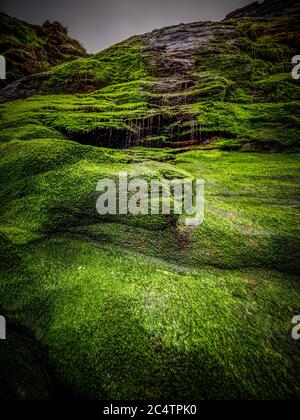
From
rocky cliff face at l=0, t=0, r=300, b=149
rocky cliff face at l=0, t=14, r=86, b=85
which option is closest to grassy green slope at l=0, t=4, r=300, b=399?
rocky cliff face at l=0, t=0, r=300, b=149

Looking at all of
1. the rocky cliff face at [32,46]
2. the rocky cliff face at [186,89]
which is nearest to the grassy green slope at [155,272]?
the rocky cliff face at [186,89]

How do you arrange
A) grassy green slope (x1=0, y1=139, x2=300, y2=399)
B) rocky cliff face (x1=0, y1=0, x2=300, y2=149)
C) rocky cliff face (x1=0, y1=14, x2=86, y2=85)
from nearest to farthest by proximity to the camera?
grassy green slope (x1=0, y1=139, x2=300, y2=399) < rocky cliff face (x1=0, y1=0, x2=300, y2=149) < rocky cliff face (x1=0, y1=14, x2=86, y2=85)

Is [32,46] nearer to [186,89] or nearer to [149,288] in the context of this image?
[186,89]

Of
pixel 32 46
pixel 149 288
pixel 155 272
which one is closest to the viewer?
→ pixel 149 288

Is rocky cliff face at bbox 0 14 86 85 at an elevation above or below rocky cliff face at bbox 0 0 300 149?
above

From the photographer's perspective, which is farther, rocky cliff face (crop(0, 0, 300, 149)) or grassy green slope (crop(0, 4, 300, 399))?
rocky cliff face (crop(0, 0, 300, 149))

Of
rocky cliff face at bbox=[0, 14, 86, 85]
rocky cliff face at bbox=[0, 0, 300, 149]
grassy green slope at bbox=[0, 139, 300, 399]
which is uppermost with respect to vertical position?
rocky cliff face at bbox=[0, 14, 86, 85]

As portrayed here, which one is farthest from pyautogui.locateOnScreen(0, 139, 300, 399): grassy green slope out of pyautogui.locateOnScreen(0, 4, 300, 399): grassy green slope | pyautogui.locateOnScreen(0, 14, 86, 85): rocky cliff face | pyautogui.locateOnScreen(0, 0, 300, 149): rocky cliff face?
pyautogui.locateOnScreen(0, 14, 86, 85): rocky cliff face

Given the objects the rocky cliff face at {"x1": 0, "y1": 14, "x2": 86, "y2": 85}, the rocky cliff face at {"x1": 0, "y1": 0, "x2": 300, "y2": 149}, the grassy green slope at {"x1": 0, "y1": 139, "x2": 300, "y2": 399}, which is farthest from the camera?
the rocky cliff face at {"x1": 0, "y1": 14, "x2": 86, "y2": 85}

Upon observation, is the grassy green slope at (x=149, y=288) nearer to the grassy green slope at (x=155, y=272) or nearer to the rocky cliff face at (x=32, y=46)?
the grassy green slope at (x=155, y=272)

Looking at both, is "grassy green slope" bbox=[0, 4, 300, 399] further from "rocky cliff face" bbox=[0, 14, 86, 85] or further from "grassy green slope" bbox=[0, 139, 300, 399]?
"rocky cliff face" bbox=[0, 14, 86, 85]

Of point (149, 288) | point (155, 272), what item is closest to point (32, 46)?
point (155, 272)
